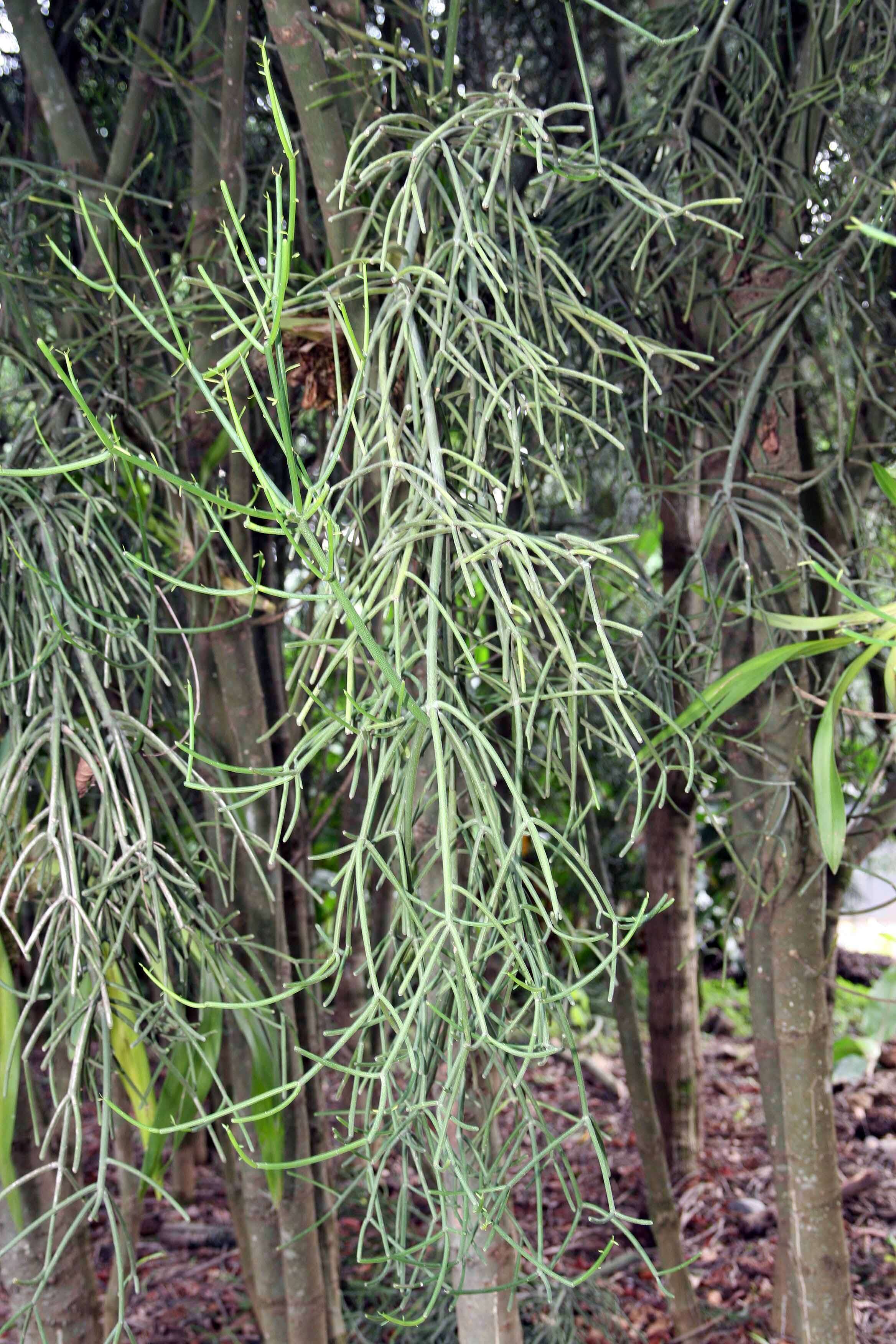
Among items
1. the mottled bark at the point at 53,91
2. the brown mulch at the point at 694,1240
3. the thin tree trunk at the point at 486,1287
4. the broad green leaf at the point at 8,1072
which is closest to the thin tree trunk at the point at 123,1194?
the brown mulch at the point at 694,1240

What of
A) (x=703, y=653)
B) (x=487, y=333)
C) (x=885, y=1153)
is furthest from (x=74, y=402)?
(x=885, y=1153)

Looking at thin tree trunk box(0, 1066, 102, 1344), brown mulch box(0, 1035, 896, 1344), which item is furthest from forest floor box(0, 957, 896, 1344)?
thin tree trunk box(0, 1066, 102, 1344)

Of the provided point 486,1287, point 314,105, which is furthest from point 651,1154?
point 314,105

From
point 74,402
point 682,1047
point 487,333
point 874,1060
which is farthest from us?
point 874,1060

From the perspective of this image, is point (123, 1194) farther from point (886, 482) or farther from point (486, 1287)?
point (886, 482)

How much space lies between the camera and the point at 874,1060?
7.41 feet

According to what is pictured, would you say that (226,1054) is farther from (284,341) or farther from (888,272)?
(888,272)

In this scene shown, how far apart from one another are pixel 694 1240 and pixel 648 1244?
9cm

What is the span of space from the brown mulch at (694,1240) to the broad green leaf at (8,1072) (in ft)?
2.54

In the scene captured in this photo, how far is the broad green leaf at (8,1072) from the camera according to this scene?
60 cm

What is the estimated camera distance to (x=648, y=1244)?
1.64 metres

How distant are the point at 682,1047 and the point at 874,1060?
697 mm

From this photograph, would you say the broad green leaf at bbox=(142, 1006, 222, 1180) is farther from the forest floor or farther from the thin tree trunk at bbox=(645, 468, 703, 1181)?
the thin tree trunk at bbox=(645, 468, 703, 1181)

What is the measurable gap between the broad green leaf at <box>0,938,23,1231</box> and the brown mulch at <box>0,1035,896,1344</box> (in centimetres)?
77
